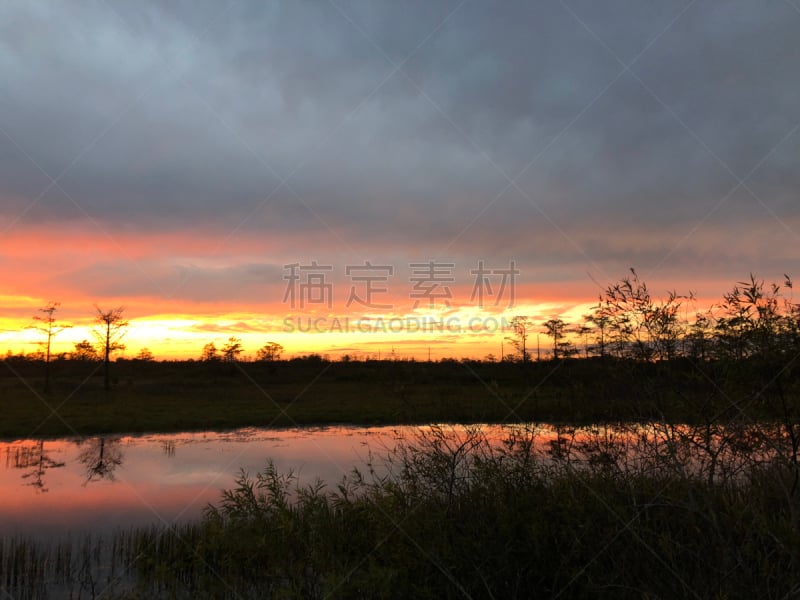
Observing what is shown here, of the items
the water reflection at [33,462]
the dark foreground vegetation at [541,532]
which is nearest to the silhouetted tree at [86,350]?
the water reflection at [33,462]

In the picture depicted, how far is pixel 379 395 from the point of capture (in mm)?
35781

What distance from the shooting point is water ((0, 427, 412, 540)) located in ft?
41.0

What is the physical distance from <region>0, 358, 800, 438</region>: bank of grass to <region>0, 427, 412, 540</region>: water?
5.93ft

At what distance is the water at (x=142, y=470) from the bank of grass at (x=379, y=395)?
1.81 meters

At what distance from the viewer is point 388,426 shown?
2631cm

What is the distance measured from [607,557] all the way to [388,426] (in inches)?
810

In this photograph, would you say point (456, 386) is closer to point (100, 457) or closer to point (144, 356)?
point (100, 457)

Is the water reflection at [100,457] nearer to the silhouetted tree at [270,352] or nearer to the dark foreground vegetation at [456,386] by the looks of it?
the dark foreground vegetation at [456,386]

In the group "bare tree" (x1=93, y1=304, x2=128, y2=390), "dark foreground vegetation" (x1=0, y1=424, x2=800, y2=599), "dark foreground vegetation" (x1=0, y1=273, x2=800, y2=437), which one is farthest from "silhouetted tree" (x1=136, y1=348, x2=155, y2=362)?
"dark foreground vegetation" (x1=0, y1=424, x2=800, y2=599)

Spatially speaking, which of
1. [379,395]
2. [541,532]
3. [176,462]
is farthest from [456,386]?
[541,532]

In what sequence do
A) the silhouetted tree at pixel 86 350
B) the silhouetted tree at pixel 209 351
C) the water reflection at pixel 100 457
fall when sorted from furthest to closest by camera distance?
the silhouetted tree at pixel 209 351
the silhouetted tree at pixel 86 350
the water reflection at pixel 100 457

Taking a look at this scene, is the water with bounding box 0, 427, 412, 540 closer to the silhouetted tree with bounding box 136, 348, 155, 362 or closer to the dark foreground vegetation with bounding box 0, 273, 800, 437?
the dark foreground vegetation with bounding box 0, 273, 800, 437

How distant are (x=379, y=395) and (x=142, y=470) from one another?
64.2ft

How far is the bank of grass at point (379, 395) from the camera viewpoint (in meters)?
5.95
